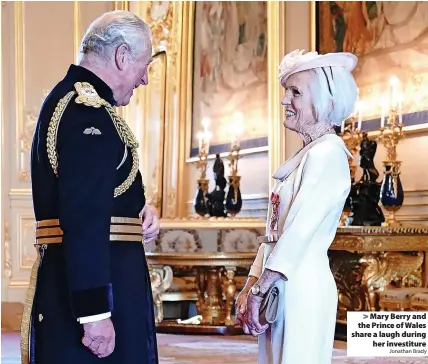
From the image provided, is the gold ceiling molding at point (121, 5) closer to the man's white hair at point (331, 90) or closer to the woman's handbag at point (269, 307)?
the man's white hair at point (331, 90)

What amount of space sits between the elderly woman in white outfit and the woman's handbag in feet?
0.05

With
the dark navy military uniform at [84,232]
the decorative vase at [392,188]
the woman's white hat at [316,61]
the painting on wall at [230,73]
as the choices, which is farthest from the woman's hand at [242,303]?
the painting on wall at [230,73]

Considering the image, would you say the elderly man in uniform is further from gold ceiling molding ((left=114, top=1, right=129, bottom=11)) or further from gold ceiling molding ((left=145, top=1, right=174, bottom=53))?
gold ceiling molding ((left=145, top=1, right=174, bottom=53))

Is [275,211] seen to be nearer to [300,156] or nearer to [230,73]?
[300,156]

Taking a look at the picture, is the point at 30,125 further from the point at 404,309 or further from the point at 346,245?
the point at 404,309

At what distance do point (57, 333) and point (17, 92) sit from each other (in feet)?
22.7

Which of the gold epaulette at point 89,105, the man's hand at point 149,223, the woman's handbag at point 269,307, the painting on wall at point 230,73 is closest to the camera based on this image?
the gold epaulette at point 89,105

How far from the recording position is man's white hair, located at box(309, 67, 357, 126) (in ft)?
8.49

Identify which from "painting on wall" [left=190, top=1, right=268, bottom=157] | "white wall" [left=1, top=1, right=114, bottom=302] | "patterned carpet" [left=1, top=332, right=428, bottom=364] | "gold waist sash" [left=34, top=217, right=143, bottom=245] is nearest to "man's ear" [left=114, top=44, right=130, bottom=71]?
"gold waist sash" [left=34, top=217, right=143, bottom=245]

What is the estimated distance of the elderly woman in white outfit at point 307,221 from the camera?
2492 mm

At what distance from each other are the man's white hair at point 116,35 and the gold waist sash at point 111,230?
0.51 meters

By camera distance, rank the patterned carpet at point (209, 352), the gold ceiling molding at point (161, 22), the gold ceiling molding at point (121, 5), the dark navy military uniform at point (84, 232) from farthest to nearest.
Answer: the gold ceiling molding at point (161, 22) → the gold ceiling molding at point (121, 5) → the patterned carpet at point (209, 352) → the dark navy military uniform at point (84, 232)

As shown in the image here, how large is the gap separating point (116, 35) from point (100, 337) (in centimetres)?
89

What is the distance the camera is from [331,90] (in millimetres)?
2594
